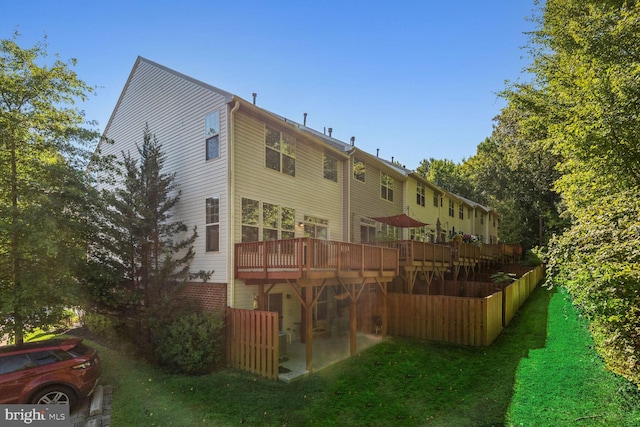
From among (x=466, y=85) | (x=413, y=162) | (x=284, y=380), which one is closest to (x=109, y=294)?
(x=284, y=380)

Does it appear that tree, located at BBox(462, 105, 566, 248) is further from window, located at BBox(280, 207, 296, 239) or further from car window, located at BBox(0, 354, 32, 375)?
car window, located at BBox(0, 354, 32, 375)

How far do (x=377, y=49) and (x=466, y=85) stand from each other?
424 cm

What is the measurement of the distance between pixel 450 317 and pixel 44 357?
38.4 ft

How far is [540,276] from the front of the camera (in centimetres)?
2819

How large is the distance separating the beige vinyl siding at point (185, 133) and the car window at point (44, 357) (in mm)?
4339

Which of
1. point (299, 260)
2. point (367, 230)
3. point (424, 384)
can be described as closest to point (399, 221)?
point (367, 230)

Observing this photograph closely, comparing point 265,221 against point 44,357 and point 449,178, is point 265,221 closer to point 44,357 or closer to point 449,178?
point 44,357

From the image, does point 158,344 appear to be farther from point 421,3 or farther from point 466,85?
point 466,85

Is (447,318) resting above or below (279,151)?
below

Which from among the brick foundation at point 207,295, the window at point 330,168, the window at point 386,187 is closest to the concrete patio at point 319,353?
the brick foundation at point 207,295

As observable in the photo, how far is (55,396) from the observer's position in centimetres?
708

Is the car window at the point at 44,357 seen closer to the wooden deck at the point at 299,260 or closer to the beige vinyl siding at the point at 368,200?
the wooden deck at the point at 299,260

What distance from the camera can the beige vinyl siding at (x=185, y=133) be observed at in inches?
427

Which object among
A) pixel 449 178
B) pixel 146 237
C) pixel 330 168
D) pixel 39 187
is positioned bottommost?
pixel 146 237
